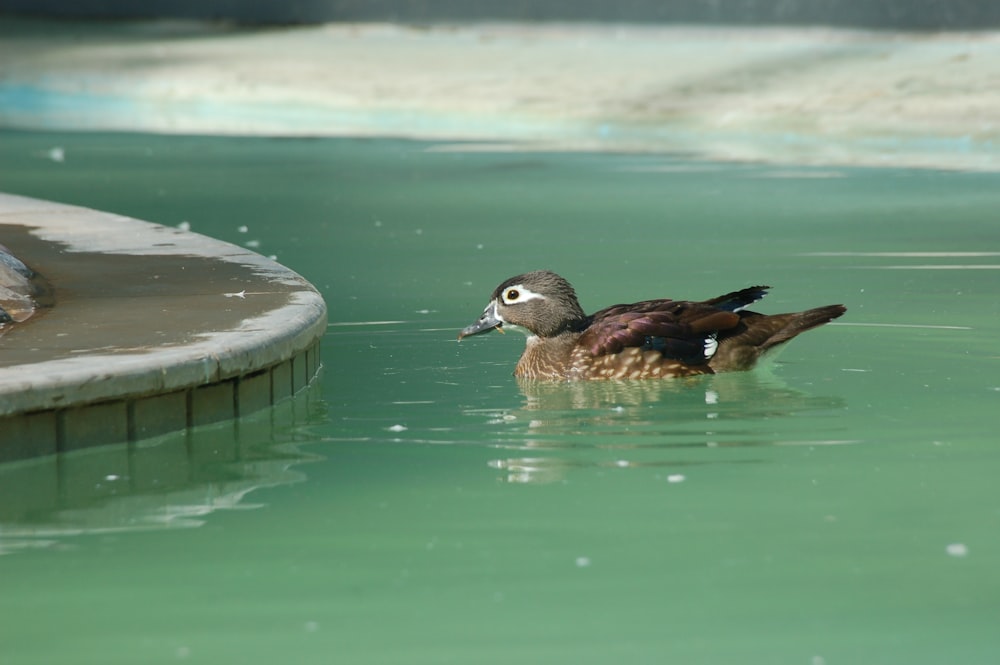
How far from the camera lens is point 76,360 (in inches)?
258

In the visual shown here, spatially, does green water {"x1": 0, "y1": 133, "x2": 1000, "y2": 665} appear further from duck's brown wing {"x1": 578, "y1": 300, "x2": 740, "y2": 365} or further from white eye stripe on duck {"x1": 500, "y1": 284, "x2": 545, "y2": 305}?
white eye stripe on duck {"x1": 500, "y1": 284, "x2": 545, "y2": 305}

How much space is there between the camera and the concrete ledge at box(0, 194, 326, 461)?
6328 mm

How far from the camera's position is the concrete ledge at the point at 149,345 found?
20.8 ft

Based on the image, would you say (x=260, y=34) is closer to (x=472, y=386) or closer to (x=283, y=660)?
(x=472, y=386)

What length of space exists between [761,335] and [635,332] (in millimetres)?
581

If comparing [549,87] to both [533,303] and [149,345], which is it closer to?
[533,303]

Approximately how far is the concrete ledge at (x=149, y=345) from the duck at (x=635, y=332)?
2.92 feet

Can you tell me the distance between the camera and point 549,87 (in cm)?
2170

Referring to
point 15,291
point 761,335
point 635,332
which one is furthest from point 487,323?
point 15,291

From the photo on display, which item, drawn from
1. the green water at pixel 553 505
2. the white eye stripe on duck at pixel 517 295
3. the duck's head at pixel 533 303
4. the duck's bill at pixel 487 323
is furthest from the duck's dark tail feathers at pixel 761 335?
the duck's bill at pixel 487 323

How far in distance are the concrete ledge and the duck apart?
89cm

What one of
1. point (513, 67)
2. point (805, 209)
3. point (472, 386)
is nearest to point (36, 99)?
point (513, 67)

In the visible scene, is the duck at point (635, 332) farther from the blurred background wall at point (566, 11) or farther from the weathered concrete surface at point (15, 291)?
the blurred background wall at point (566, 11)

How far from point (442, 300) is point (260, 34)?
1755 cm
